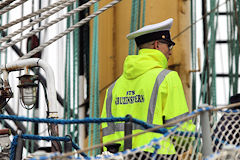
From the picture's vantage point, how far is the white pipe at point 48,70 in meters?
3.01

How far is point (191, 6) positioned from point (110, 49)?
4.08ft

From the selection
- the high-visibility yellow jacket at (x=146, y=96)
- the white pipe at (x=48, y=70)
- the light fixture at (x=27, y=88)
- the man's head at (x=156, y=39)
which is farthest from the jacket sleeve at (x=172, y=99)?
the light fixture at (x=27, y=88)

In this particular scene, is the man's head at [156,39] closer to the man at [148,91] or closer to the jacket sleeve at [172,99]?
the man at [148,91]

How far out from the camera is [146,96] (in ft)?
9.94

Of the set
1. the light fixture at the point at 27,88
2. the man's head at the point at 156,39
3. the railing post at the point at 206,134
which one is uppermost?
the man's head at the point at 156,39

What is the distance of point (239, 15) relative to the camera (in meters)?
5.94

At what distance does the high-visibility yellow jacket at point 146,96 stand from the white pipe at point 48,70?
391 millimetres

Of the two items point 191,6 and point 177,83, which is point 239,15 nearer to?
point 191,6

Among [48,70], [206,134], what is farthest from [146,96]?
[206,134]

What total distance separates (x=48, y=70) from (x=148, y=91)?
58cm

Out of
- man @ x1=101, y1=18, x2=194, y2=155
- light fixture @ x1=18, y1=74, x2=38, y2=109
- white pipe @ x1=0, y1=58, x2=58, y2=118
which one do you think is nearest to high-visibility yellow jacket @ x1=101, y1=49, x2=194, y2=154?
man @ x1=101, y1=18, x2=194, y2=155

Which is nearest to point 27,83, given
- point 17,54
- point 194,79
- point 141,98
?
point 141,98

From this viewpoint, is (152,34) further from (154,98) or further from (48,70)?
(48,70)

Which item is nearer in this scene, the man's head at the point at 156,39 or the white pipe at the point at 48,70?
the white pipe at the point at 48,70
